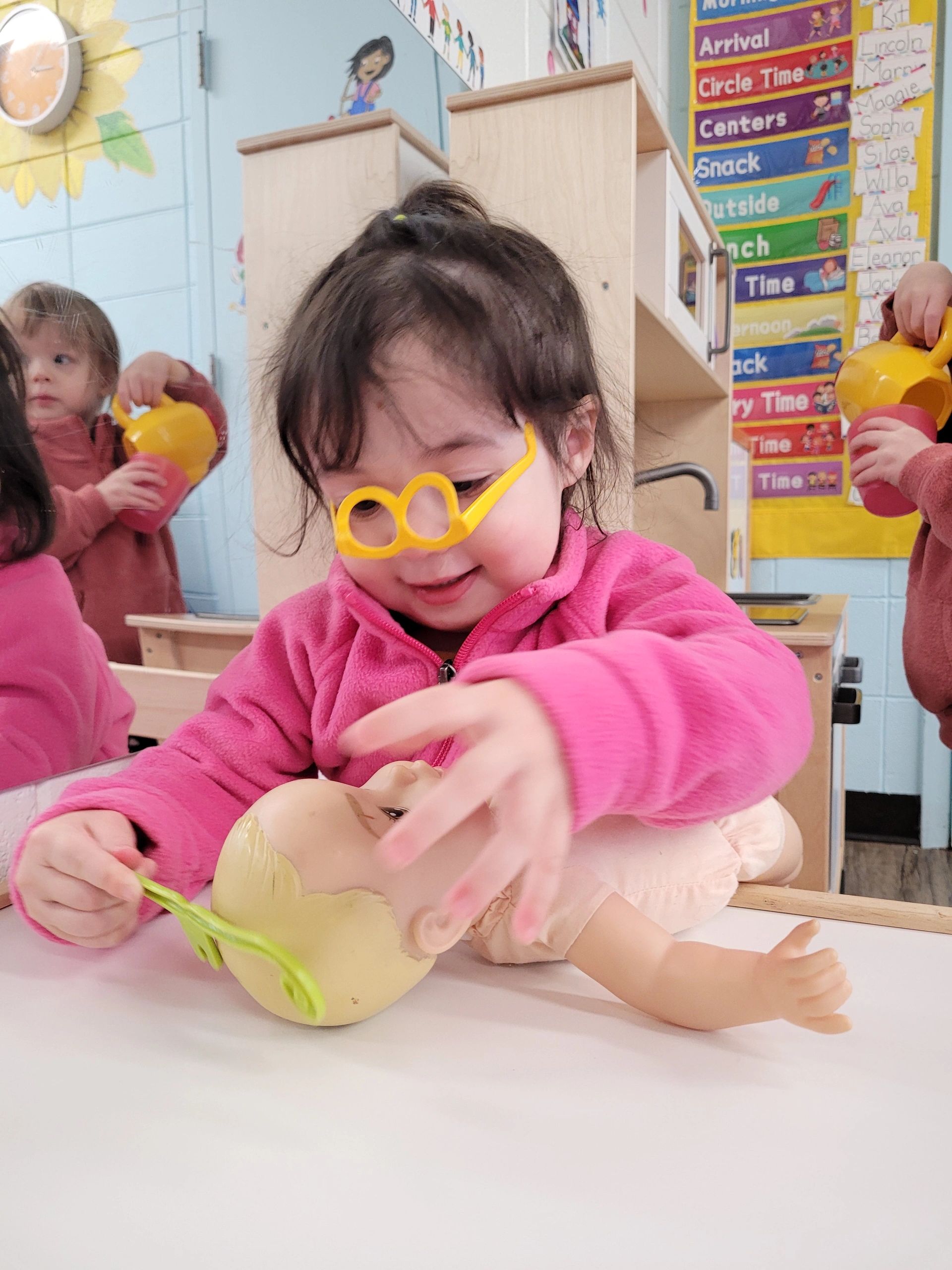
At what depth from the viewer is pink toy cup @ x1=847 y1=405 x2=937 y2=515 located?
1230 millimetres

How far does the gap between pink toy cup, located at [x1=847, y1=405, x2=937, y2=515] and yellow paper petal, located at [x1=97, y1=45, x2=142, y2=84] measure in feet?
3.21

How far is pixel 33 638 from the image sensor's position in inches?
26.3

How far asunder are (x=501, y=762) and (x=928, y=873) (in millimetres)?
2445

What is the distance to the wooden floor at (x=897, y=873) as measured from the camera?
225 cm

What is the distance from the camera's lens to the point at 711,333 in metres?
1.82

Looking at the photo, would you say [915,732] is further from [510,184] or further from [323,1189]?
[323,1189]

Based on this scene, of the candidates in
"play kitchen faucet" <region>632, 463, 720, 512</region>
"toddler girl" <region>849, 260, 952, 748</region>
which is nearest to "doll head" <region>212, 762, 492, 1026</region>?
"toddler girl" <region>849, 260, 952, 748</region>

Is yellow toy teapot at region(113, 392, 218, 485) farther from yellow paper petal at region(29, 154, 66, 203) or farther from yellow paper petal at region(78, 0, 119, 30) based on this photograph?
yellow paper petal at region(78, 0, 119, 30)

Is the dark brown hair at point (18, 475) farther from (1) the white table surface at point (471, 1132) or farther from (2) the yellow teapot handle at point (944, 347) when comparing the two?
(2) the yellow teapot handle at point (944, 347)

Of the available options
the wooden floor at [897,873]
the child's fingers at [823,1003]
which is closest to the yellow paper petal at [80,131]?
the child's fingers at [823,1003]

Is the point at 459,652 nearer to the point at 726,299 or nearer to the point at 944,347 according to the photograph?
the point at 944,347

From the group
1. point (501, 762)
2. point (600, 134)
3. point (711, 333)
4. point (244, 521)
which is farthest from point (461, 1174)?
point (711, 333)

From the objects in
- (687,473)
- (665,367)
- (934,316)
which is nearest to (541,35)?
(665,367)

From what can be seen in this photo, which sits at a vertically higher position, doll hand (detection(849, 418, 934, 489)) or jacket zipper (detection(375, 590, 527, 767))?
doll hand (detection(849, 418, 934, 489))
